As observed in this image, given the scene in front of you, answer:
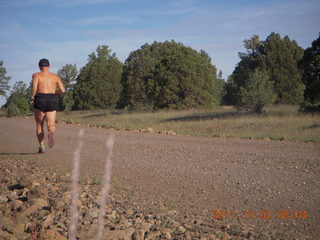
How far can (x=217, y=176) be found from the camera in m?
6.35

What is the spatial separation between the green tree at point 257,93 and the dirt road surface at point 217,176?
11.9m

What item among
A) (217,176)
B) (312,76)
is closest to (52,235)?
(217,176)

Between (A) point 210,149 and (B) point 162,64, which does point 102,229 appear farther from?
(B) point 162,64

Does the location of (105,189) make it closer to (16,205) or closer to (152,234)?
(16,205)

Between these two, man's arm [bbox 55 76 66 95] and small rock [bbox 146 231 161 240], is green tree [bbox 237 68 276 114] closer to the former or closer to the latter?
man's arm [bbox 55 76 66 95]

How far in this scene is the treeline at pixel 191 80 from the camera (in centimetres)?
2209

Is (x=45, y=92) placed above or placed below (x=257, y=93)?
below

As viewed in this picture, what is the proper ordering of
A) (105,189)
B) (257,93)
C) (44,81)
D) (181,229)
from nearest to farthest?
(181,229) → (105,189) → (44,81) → (257,93)

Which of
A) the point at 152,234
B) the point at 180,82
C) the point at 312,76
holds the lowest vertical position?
the point at 152,234

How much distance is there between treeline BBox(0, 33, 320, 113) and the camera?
Answer: 22094 millimetres

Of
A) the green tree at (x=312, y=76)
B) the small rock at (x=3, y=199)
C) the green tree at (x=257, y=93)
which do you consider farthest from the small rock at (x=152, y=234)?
the green tree at (x=257, y=93)

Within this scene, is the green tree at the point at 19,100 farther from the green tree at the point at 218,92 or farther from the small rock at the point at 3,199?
the small rock at the point at 3,199

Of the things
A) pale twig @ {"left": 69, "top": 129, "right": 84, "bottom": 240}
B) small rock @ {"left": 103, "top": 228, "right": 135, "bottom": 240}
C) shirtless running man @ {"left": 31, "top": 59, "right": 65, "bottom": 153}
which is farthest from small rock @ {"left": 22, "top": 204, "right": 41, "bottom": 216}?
shirtless running man @ {"left": 31, "top": 59, "right": 65, "bottom": 153}

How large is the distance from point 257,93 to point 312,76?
323 centimetres
